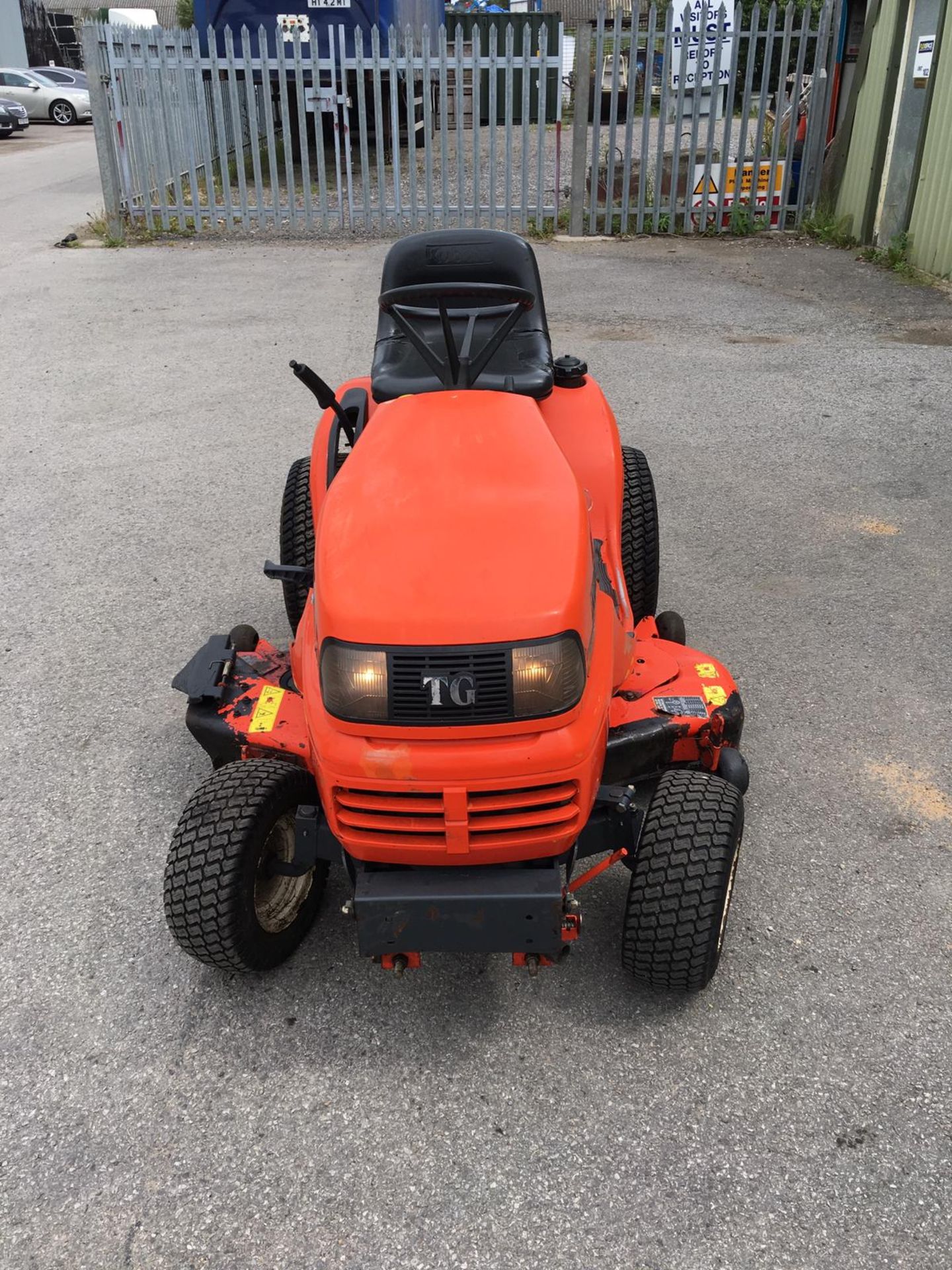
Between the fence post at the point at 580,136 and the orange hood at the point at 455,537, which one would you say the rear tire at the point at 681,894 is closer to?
the orange hood at the point at 455,537

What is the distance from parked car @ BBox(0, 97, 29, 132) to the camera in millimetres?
22922

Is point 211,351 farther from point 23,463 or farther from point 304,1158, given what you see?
point 304,1158

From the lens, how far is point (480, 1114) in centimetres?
224

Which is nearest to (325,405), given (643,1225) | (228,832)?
(228,832)

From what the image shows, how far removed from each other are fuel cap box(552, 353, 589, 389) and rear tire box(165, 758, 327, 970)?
5.61ft

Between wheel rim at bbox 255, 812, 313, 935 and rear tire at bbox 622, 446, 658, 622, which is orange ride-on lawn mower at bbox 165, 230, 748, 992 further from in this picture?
rear tire at bbox 622, 446, 658, 622

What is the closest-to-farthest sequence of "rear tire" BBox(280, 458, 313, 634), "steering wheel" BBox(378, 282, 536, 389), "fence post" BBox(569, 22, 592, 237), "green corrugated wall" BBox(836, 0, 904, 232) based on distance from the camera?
1. "steering wheel" BBox(378, 282, 536, 389)
2. "rear tire" BBox(280, 458, 313, 634)
3. "green corrugated wall" BBox(836, 0, 904, 232)
4. "fence post" BBox(569, 22, 592, 237)

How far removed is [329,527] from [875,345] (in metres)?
6.33

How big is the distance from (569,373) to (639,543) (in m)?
0.62

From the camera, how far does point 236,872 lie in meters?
2.35

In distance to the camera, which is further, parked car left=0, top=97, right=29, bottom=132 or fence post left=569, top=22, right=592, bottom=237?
parked car left=0, top=97, right=29, bottom=132

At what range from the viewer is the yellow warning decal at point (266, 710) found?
2.85 meters

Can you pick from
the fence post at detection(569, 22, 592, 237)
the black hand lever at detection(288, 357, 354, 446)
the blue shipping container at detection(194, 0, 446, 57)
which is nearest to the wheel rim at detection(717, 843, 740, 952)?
the black hand lever at detection(288, 357, 354, 446)

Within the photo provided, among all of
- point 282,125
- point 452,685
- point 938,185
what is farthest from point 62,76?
point 452,685
